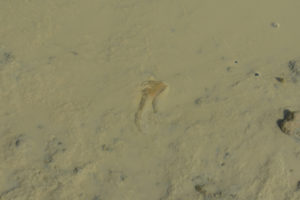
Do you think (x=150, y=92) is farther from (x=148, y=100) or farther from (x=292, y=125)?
(x=292, y=125)

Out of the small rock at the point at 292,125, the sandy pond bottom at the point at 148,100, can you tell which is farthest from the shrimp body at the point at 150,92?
the small rock at the point at 292,125

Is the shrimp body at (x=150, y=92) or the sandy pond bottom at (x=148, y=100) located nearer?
the sandy pond bottom at (x=148, y=100)

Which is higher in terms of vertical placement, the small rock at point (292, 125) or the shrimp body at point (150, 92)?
the shrimp body at point (150, 92)

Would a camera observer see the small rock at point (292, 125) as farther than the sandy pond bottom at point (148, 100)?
Yes

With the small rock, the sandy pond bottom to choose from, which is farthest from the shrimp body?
the small rock

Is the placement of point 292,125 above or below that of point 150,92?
below

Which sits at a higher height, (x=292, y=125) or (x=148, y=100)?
(x=148, y=100)

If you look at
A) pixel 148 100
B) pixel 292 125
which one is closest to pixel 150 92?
pixel 148 100

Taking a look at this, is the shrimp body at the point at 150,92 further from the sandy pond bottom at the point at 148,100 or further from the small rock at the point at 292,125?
the small rock at the point at 292,125

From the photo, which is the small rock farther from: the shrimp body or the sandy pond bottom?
the shrimp body

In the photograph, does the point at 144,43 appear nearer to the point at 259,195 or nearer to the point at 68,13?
the point at 68,13
